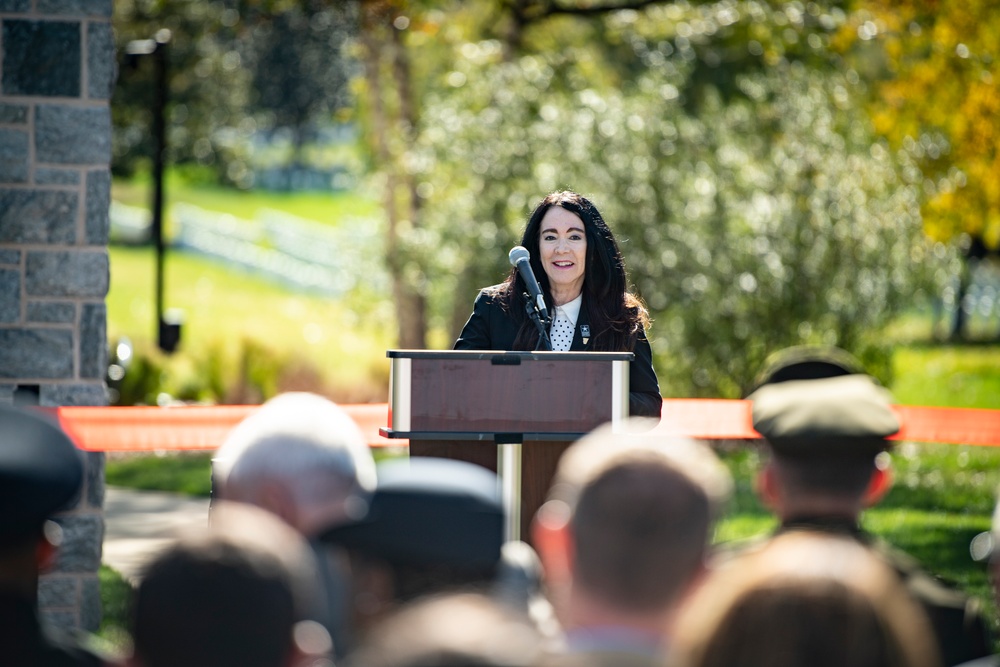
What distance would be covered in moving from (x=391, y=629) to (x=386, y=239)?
1757 cm

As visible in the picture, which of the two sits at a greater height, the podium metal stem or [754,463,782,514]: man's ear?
[754,463,782,514]: man's ear

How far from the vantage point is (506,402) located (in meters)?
5.32

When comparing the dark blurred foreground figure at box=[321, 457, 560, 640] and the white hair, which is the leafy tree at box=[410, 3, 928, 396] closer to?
the white hair

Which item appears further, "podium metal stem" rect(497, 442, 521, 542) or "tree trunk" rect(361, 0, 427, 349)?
"tree trunk" rect(361, 0, 427, 349)

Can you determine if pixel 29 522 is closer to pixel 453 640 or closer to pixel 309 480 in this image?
pixel 309 480

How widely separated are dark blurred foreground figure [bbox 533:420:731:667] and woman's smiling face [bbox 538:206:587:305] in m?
3.71

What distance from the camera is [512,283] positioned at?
638cm

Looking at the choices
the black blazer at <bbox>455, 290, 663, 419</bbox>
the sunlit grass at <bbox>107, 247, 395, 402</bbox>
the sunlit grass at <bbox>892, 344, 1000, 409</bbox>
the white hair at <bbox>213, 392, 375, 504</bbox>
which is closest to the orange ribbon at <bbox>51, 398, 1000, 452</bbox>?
the black blazer at <bbox>455, 290, 663, 419</bbox>

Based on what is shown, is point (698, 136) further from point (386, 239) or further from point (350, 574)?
point (350, 574)

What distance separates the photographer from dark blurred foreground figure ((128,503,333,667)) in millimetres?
2332

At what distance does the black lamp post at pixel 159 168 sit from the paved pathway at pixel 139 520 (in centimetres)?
243

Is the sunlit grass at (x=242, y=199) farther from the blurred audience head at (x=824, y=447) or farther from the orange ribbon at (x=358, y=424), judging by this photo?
the blurred audience head at (x=824, y=447)

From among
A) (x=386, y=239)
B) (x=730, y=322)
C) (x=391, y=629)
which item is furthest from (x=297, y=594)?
(x=386, y=239)

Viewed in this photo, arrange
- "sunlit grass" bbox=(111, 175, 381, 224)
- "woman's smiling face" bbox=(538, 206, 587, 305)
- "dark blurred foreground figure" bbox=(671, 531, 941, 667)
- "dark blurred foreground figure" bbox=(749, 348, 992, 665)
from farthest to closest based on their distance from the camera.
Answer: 1. "sunlit grass" bbox=(111, 175, 381, 224)
2. "woman's smiling face" bbox=(538, 206, 587, 305)
3. "dark blurred foreground figure" bbox=(749, 348, 992, 665)
4. "dark blurred foreground figure" bbox=(671, 531, 941, 667)
